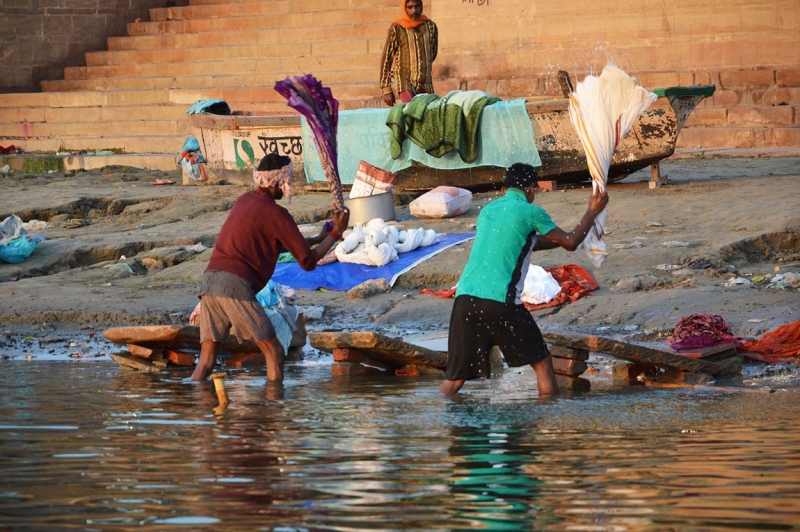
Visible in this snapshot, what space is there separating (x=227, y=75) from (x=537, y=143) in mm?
8848

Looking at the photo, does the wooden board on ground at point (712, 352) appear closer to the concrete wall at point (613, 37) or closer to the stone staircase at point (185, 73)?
the concrete wall at point (613, 37)

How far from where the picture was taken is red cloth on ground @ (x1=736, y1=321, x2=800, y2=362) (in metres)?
7.76

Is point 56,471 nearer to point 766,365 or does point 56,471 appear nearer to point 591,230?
point 591,230

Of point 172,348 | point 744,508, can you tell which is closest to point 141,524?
point 744,508

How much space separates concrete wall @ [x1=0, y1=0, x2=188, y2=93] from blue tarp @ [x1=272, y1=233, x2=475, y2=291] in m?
14.1

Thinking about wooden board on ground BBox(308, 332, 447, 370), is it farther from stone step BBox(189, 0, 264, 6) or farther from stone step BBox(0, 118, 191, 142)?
stone step BBox(189, 0, 264, 6)

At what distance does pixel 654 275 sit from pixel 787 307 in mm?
1535

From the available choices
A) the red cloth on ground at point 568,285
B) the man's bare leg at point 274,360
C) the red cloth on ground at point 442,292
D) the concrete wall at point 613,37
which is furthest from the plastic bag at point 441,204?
the man's bare leg at point 274,360

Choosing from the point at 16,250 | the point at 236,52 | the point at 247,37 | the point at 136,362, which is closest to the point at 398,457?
the point at 136,362

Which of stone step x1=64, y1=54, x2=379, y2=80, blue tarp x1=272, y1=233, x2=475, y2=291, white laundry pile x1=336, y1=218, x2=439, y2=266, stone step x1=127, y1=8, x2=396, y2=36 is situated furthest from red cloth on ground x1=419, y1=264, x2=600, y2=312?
stone step x1=127, y1=8, x2=396, y2=36

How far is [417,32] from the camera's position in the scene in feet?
45.6

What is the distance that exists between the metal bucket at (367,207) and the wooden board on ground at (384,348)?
4383 millimetres

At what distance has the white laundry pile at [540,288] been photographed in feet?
32.0

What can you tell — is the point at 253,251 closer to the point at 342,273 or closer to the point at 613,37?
the point at 342,273
